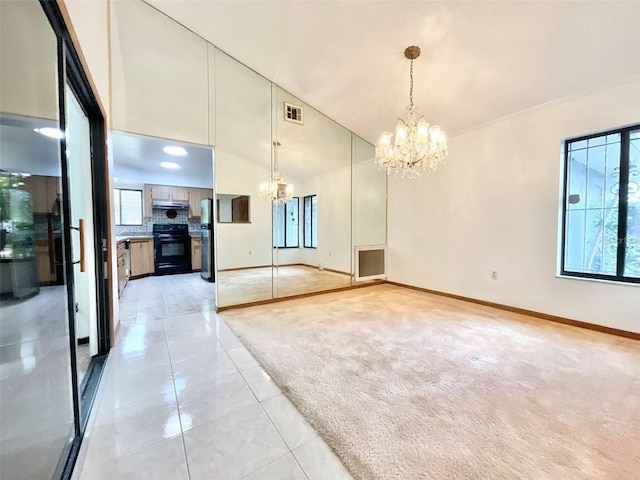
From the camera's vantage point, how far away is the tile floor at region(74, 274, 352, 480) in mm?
1252

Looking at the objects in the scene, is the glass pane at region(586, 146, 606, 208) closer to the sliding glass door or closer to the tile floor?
the tile floor

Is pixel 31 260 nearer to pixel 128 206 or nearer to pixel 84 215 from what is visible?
pixel 84 215

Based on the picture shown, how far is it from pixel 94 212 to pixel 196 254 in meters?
4.50

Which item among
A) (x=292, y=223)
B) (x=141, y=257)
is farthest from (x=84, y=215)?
(x=141, y=257)

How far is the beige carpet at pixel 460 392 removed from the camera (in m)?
1.29

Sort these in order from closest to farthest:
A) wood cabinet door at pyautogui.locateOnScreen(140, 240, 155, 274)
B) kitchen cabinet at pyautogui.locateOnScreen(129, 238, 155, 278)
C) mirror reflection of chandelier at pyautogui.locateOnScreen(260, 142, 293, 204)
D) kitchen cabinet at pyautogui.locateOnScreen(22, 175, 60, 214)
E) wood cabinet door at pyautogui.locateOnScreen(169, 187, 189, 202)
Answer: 1. kitchen cabinet at pyautogui.locateOnScreen(22, 175, 60, 214)
2. mirror reflection of chandelier at pyautogui.locateOnScreen(260, 142, 293, 204)
3. kitchen cabinet at pyautogui.locateOnScreen(129, 238, 155, 278)
4. wood cabinet door at pyautogui.locateOnScreen(140, 240, 155, 274)
5. wood cabinet door at pyautogui.locateOnScreen(169, 187, 189, 202)

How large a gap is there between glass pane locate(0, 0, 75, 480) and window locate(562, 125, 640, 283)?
186 inches

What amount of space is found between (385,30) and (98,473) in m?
4.02

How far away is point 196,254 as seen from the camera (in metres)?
6.58

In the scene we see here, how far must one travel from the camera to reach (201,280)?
5.75 m

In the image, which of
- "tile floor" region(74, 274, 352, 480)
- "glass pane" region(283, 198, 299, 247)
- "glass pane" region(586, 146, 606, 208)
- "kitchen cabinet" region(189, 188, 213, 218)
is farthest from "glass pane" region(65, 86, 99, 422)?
"glass pane" region(586, 146, 606, 208)

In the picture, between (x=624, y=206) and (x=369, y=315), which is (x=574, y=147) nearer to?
(x=624, y=206)

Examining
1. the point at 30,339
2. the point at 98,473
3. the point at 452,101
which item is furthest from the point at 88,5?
the point at 452,101

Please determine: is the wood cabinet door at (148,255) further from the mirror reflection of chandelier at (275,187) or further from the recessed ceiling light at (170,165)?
the mirror reflection of chandelier at (275,187)
